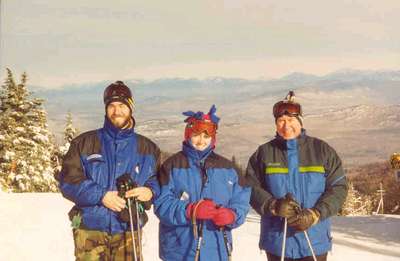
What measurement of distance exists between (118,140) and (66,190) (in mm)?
571

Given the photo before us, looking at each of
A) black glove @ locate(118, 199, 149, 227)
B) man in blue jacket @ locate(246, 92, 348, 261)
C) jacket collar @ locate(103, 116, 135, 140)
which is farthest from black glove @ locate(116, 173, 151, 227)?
man in blue jacket @ locate(246, 92, 348, 261)

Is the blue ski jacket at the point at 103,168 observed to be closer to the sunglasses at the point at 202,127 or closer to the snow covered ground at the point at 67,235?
the sunglasses at the point at 202,127

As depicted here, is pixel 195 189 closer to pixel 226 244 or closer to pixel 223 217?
pixel 223 217

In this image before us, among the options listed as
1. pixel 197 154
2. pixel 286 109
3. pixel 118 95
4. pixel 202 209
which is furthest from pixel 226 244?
pixel 118 95

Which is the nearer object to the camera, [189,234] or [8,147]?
[189,234]

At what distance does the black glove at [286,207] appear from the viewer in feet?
15.2

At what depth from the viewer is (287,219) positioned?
4719mm

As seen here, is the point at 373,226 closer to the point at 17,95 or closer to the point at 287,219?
the point at 287,219

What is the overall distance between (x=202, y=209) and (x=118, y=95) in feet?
3.86

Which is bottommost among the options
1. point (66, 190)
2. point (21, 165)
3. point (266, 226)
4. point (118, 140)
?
point (21, 165)

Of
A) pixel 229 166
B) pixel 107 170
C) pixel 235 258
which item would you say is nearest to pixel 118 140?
pixel 107 170

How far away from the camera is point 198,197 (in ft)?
15.2

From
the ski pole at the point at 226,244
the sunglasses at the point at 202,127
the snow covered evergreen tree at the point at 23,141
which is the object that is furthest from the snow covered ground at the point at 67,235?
the snow covered evergreen tree at the point at 23,141

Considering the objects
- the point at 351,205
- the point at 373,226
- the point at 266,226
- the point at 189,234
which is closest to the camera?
the point at 189,234
